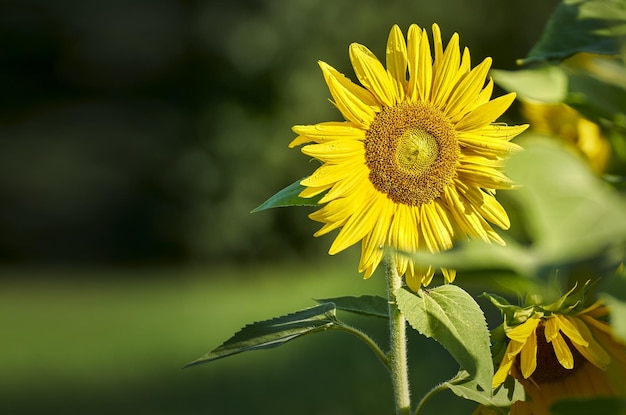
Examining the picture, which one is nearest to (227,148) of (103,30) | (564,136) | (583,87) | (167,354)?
(167,354)

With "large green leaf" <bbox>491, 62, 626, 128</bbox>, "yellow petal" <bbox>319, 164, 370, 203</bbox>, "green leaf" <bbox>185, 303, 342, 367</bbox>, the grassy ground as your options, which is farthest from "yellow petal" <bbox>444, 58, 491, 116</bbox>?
the grassy ground

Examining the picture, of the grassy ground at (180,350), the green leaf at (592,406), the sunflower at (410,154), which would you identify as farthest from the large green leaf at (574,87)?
the grassy ground at (180,350)

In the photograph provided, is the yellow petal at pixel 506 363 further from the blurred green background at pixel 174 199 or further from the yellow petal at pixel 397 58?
the blurred green background at pixel 174 199

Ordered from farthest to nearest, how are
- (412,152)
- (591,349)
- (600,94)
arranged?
(412,152)
(591,349)
(600,94)

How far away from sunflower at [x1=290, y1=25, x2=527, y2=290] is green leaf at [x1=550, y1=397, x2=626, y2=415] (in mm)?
433

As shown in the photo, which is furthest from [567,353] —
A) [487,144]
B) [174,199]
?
[174,199]

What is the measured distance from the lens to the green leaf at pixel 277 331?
88 cm

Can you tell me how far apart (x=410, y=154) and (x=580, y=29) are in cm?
43

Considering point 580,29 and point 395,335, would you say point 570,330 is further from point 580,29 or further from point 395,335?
point 580,29

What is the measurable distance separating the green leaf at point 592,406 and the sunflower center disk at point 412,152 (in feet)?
1.68

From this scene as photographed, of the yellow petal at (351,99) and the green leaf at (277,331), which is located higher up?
the yellow petal at (351,99)

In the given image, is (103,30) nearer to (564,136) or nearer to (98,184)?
(98,184)

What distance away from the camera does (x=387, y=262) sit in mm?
894

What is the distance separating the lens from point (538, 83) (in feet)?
1.54
